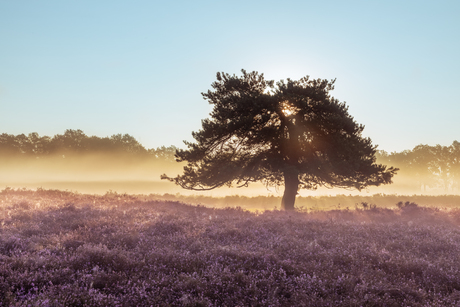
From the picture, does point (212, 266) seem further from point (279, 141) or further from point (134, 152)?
point (134, 152)

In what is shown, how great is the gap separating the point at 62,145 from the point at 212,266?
357ft

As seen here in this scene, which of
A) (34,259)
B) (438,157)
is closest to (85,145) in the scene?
(34,259)

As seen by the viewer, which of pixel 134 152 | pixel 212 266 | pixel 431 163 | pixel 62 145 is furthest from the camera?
pixel 134 152

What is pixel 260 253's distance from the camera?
6285 millimetres

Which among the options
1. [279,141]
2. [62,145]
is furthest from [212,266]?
[62,145]

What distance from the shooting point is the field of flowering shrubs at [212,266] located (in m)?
4.45

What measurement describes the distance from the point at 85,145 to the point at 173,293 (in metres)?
110

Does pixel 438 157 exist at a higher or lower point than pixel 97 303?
higher

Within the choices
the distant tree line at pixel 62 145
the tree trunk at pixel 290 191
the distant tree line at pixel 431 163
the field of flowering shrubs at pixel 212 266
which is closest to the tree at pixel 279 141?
the tree trunk at pixel 290 191

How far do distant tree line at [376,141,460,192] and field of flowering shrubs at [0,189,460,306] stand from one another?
307 ft

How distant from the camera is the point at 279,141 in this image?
1878cm

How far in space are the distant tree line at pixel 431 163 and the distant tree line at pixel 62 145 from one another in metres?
95.2

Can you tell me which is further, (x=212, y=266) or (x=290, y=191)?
(x=290, y=191)

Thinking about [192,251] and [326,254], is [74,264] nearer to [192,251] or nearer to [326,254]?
[192,251]
